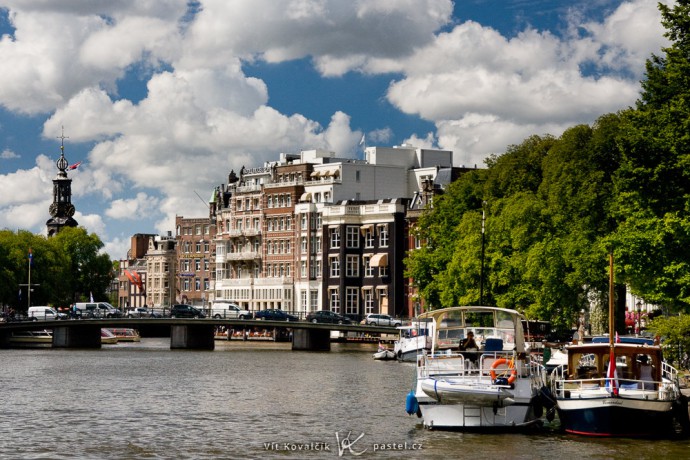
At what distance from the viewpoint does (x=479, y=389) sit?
49.4 meters

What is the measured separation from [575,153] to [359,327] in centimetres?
3899

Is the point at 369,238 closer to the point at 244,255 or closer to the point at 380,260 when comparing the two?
the point at 380,260

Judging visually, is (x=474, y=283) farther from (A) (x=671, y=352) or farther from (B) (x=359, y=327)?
(A) (x=671, y=352)

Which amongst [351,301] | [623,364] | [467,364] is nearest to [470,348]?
[467,364]

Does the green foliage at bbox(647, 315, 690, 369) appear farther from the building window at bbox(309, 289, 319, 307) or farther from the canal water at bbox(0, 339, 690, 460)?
the building window at bbox(309, 289, 319, 307)

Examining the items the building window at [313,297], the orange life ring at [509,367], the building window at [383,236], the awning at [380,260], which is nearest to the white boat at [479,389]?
the orange life ring at [509,367]

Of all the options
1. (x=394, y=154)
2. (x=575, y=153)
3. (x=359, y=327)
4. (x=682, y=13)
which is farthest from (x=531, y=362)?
(x=394, y=154)

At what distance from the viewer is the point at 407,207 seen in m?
164

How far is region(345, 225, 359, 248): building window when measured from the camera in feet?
554

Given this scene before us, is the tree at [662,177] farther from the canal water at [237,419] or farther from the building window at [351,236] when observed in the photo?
the building window at [351,236]

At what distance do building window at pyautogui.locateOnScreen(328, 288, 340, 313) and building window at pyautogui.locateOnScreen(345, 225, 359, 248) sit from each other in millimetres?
5648

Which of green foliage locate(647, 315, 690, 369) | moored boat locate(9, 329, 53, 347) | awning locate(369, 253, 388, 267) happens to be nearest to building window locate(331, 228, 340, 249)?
awning locate(369, 253, 388, 267)

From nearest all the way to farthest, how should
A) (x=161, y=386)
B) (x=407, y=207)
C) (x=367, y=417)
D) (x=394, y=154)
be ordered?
(x=367, y=417)
(x=161, y=386)
(x=407, y=207)
(x=394, y=154)

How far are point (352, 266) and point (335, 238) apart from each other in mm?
4070
